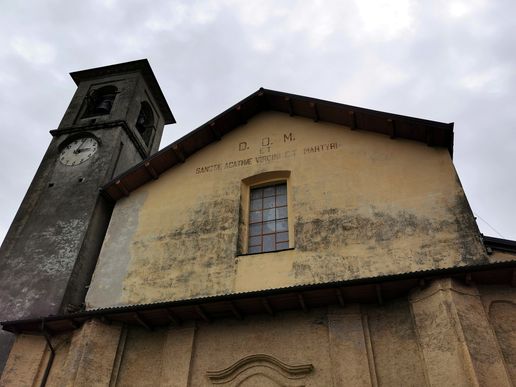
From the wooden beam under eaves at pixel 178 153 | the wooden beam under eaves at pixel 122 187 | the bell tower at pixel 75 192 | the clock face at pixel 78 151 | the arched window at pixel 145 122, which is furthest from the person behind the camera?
the arched window at pixel 145 122

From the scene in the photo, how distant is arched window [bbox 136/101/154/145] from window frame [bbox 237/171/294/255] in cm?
737

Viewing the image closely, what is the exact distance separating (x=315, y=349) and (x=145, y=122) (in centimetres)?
1297

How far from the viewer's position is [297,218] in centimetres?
1130

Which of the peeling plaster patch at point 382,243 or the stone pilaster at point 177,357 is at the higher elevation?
the peeling plaster patch at point 382,243

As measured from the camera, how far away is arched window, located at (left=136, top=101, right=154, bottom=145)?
62.0 feet

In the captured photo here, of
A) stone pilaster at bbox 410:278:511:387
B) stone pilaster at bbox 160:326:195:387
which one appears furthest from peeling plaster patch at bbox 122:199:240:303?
stone pilaster at bbox 410:278:511:387

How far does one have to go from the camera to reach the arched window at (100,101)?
17312 millimetres

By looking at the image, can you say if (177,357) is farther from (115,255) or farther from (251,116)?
(251,116)

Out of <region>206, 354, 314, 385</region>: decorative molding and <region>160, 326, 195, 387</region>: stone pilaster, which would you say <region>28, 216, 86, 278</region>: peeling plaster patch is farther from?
<region>206, 354, 314, 385</region>: decorative molding

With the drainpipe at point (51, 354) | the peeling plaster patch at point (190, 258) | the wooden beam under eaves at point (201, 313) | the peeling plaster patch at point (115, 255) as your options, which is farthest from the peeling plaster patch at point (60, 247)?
the wooden beam under eaves at point (201, 313)

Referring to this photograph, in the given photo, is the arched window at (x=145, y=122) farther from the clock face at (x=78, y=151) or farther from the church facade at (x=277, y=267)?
the church facade at (x=277, y=267)

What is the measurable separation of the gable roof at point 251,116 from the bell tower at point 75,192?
1.12 meters

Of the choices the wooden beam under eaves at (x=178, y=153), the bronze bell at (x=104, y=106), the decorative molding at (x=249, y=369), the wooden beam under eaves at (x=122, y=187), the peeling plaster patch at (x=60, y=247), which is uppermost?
the bronze bell at (x=104, y=106)

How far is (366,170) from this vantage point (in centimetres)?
1162
